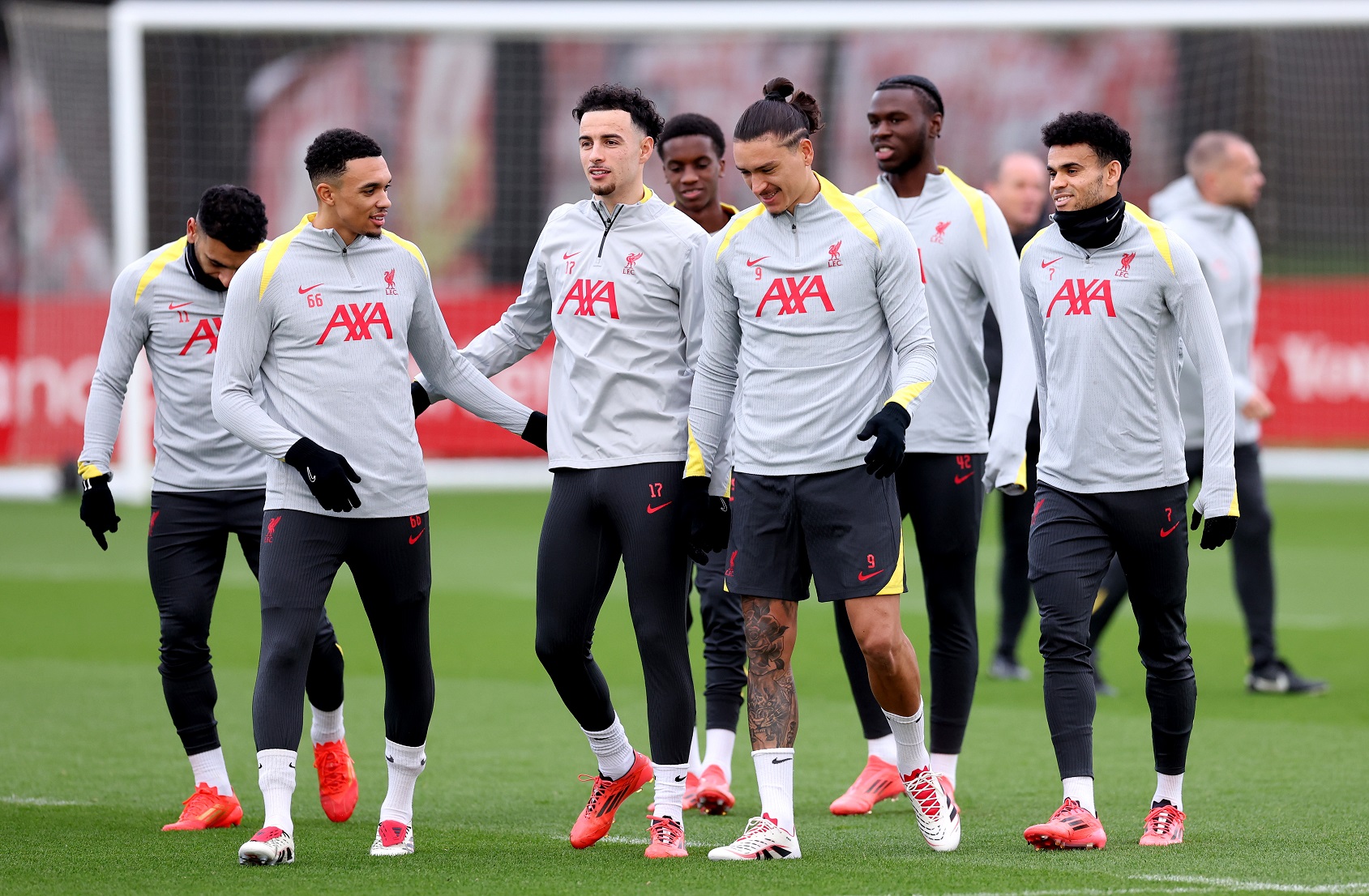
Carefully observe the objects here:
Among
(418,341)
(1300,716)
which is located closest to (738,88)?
(1300,716)

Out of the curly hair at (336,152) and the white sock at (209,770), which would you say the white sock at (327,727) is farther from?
the curly hair at (336,152)

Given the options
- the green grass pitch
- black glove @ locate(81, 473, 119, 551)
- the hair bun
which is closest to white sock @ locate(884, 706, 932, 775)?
the green grass pitch

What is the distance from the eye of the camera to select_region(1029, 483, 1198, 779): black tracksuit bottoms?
5.35 metres

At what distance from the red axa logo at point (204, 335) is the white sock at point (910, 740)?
255cm

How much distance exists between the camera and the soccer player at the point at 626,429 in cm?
541

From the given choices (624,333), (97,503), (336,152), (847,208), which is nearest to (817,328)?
(847,208)

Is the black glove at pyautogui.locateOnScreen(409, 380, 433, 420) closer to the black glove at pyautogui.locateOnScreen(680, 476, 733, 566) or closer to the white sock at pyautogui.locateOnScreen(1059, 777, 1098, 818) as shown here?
the black glove at pyautogui.locateOnScreen(680, 476, 733, 566)

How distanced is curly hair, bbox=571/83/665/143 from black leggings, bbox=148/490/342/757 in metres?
1.77

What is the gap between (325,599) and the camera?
17.7ft

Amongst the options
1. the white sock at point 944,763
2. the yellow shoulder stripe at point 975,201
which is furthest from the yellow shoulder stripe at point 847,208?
the white sock at point 944,763

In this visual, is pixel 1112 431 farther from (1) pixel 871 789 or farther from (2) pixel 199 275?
(2) pixel 199 275

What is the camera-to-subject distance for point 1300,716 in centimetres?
799

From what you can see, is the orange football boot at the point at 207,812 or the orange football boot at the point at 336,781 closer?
the orange football boot at the point at 207,812

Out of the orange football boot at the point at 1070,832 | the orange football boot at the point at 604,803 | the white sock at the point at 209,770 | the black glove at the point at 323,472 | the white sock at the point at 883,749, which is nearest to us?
the black glove at the point at 323,472
